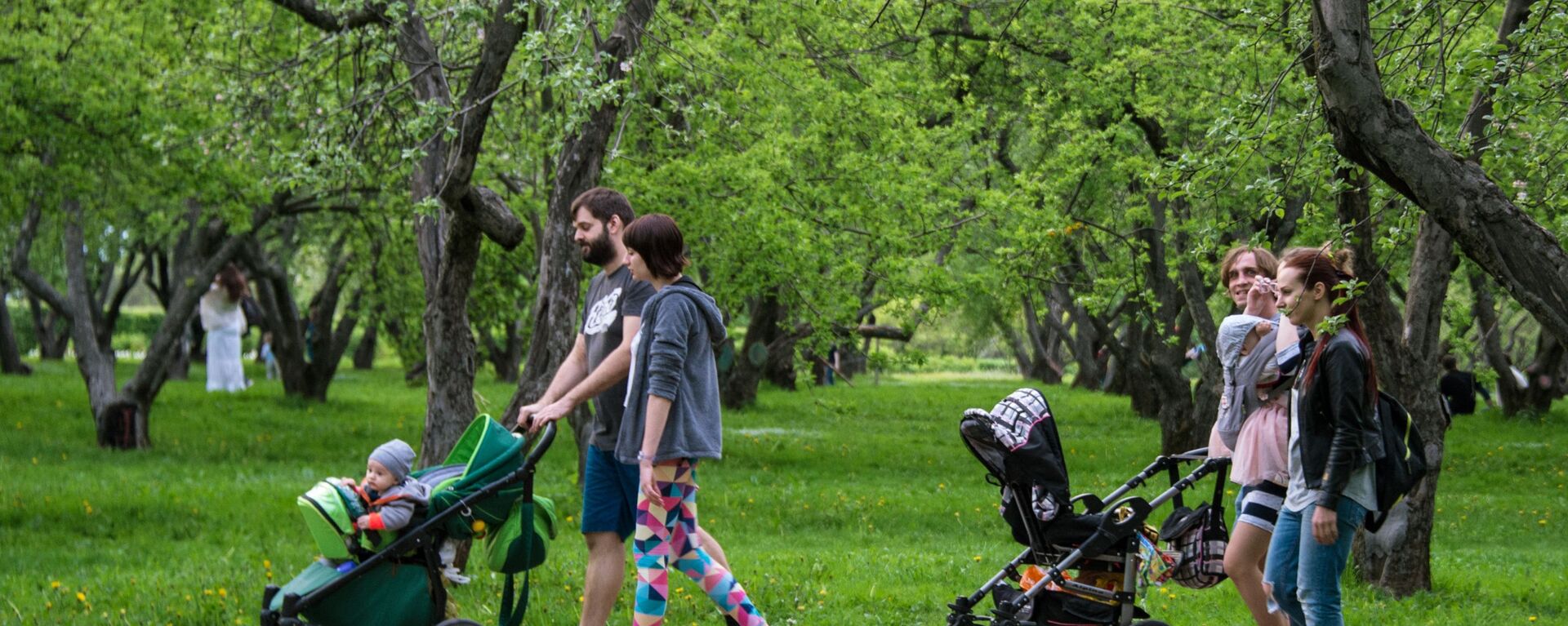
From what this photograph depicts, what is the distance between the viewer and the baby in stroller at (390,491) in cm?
547

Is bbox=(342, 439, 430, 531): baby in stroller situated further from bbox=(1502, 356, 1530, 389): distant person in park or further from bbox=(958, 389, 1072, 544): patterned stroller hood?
bbox=(1502, 356, 1530, 389): distant person in park

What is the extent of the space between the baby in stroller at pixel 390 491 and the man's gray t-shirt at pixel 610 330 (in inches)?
28.0

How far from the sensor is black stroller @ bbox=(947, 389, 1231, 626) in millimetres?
5605

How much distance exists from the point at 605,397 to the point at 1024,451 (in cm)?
165

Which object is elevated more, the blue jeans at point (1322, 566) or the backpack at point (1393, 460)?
the backpack at point (1393, 460)

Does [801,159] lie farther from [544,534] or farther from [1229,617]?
[544,534]

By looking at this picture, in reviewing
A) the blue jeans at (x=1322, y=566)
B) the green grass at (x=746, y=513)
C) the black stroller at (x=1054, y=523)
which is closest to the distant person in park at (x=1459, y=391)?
the green grass at (x=746, y=513)

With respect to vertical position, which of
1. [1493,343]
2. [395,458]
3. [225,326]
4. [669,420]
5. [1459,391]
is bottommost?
[1459,391]

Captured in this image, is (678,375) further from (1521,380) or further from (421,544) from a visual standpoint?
(1521,380)

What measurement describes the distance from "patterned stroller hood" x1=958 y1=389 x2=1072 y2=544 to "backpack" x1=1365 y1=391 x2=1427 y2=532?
3.81 feet

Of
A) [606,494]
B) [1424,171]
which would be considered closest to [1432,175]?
[1424,171]

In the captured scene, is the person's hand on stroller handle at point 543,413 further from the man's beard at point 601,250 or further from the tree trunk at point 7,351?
the tree trunk at point 7,351

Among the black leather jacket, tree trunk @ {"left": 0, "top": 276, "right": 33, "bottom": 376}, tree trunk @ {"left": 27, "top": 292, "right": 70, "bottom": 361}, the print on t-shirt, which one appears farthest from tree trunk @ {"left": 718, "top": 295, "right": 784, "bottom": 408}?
tree trunk @ {"left": 27, "top": 292, "right": 70, "bottom": 361}

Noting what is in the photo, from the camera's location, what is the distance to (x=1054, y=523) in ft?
18.9
